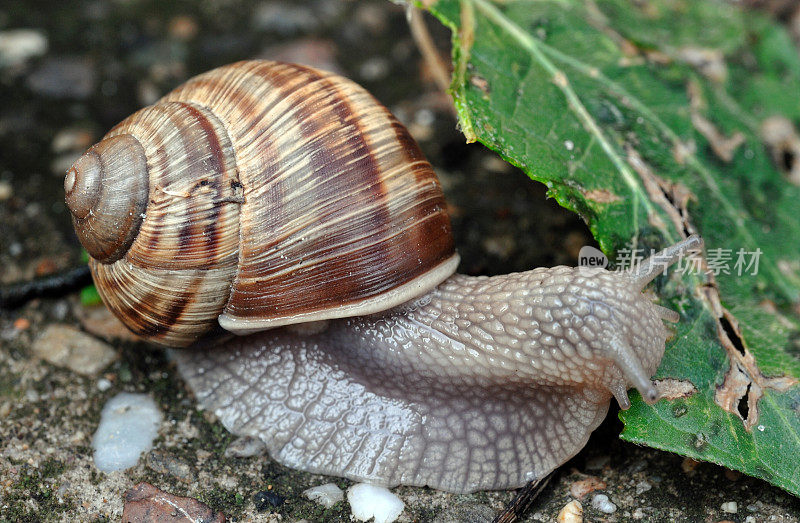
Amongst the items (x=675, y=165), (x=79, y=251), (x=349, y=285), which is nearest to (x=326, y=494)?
(x=349, y=285)

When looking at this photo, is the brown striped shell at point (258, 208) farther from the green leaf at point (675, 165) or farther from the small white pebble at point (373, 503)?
the small white pebble at point (373, 503)

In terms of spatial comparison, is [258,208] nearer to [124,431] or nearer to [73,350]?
[124,431]

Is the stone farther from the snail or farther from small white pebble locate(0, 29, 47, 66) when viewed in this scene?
small white pebble locate(0, 29, 47, 66)

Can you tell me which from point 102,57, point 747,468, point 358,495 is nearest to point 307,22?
point 102,57

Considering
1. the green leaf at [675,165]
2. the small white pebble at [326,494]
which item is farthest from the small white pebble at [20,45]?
the small white pebble at [326,494]

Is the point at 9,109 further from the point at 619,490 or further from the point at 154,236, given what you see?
the point at 619,490
